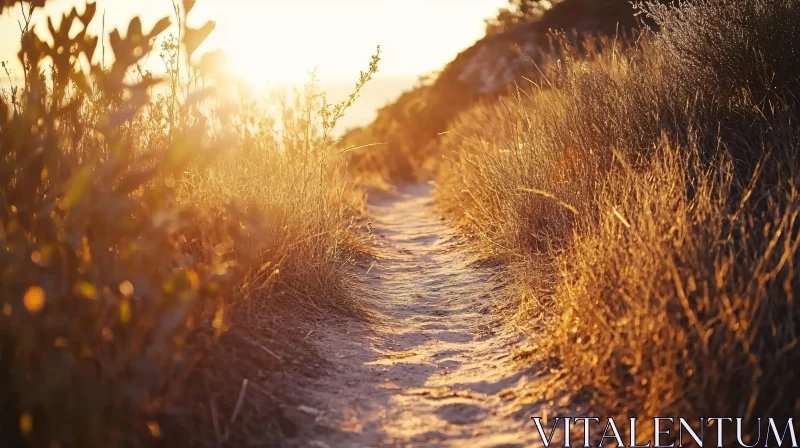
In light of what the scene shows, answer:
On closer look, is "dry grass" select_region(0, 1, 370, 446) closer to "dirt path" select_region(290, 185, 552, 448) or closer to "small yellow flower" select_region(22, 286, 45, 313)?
"small yellow flower" select_region(22, 286, 45, 313)

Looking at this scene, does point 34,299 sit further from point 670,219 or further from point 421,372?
point 670,219

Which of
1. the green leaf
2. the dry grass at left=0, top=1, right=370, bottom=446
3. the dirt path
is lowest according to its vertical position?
the dirt path

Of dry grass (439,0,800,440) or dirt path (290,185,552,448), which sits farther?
dirt path (290,185,552,448)

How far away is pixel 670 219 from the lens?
2412 millimetres

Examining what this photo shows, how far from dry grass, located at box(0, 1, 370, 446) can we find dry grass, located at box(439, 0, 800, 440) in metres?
1.31

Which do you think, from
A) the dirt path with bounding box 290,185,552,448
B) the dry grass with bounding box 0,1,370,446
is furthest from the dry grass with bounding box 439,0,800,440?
the dry grass with bounding box 0,1,370,446

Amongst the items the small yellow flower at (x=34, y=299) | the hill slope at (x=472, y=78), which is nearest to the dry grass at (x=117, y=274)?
the small yellow flower at (x=34, y=299)

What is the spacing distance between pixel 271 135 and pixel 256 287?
1.68 metres

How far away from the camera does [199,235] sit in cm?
319

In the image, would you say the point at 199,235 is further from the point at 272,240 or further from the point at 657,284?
the point at 657,284

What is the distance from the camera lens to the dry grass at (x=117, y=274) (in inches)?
67.6

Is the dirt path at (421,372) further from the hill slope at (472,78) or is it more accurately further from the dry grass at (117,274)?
the hill slope at (472,78)

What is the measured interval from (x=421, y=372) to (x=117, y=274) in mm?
1547

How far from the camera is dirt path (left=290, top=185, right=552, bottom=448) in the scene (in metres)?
2.36
